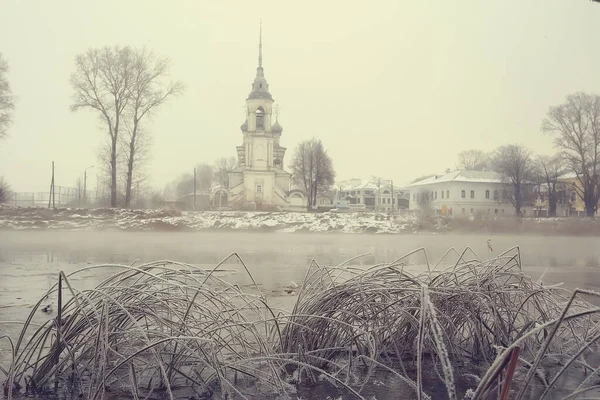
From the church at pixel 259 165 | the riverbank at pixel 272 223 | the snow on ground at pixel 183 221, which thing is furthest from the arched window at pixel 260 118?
the riverbank at pixel 272 223

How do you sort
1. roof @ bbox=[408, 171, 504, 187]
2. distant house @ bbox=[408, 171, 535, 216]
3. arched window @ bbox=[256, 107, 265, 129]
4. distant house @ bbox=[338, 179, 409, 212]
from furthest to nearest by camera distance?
1. distant house @ bbox=[338, 179, 409, 212]
2. arched window @ bbox=[256, 107, 265, 129]
3. roof @ bbox=[408, 171, 504, 187]
4. distant house @ bbox=[408, 171, 535, 216]

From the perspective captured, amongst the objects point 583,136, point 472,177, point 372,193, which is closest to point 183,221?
point 583,136

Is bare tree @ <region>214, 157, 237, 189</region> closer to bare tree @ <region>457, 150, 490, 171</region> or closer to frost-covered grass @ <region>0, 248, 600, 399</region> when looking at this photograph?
bare tree @ <region>457, 150, 490, 171</region>

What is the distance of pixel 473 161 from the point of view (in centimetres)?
6912

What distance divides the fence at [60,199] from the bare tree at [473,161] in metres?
45.9

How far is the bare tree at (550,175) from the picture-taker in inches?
1602

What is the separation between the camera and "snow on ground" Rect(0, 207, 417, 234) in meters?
28.6

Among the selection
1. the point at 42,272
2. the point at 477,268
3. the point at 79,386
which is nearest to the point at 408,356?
the point at 477,268

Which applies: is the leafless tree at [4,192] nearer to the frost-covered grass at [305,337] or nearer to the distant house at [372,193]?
the frost-covered grass at [305,337]

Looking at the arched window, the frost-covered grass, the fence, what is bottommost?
the frost-covered grass

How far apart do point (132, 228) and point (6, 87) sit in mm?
9706

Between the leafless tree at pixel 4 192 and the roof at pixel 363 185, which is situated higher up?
the roof at pixel 363 185

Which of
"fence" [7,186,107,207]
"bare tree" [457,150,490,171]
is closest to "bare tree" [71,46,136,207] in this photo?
"fence" [7,186,107,207]

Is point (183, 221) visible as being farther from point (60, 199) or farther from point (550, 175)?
point (550, 175)
